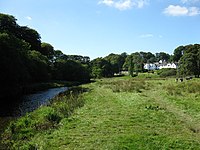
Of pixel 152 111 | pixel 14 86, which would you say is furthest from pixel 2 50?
pixel 152 111

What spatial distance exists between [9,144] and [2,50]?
31.1 metres

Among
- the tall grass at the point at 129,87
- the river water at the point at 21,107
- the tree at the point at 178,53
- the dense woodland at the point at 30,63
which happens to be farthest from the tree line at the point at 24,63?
the tree at the point at 178,53

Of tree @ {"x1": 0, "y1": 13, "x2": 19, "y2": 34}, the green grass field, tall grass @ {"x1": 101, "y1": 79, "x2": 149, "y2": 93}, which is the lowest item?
the green grass field

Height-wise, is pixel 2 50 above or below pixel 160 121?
above

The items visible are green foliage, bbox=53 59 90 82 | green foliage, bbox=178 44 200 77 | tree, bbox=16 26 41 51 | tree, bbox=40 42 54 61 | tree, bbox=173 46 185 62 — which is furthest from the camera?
tree, bbox=173 46 185 62

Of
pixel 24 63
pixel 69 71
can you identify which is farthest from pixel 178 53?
pixel 24 63

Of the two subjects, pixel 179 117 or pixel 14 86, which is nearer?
pixel 179 117

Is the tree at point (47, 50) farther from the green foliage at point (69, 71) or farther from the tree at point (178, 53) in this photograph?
the tree at point (178, 53)

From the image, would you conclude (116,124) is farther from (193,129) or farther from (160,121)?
(193,129)

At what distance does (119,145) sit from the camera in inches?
526

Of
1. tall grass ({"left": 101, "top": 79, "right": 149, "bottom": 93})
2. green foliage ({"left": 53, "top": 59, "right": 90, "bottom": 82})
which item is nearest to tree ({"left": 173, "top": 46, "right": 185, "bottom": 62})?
green foliage ({"left": 53, "top": 59, "right": 90, "bottom": 82})

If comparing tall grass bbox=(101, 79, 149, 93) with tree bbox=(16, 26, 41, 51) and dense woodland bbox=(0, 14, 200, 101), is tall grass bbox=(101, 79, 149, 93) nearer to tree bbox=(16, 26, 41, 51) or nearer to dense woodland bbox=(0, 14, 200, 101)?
dense woodland bbox=(0, 14, 200, 101)

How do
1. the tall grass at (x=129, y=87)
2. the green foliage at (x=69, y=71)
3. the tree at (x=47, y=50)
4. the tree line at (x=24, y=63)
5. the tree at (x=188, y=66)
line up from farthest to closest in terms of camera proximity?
the tree at (x=47, y=50)
the green foliage at (x=69, y=71)
the tree at (x=188, y=66)
the tree line at (x=24, y=63)
the tall grass at (x=129, y=87)

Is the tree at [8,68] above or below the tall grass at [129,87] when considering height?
above
